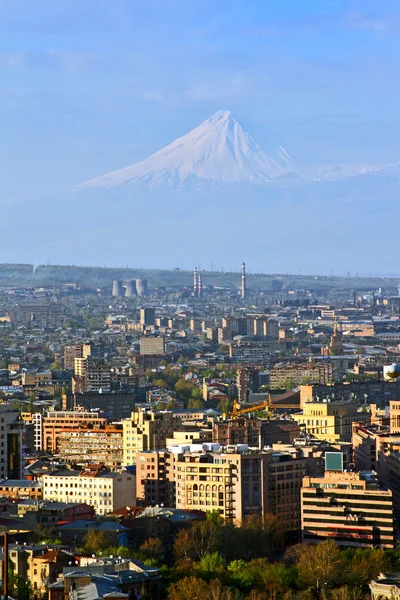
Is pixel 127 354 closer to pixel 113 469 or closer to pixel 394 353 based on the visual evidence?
pixel 394 353

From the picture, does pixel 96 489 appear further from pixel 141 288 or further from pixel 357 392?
pixel 141 288

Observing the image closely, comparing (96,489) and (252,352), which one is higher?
(96,489)

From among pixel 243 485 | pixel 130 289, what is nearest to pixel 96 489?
pixel 243 485

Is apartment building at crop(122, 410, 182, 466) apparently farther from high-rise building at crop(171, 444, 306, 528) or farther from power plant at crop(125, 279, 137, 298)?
power plant at crop(125, 279, 137, 298)

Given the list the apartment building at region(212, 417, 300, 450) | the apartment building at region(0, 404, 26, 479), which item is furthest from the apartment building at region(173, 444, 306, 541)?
the apartment building at region(0, 404, 26, 479)

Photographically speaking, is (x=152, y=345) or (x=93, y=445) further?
(x=152, y=345)
